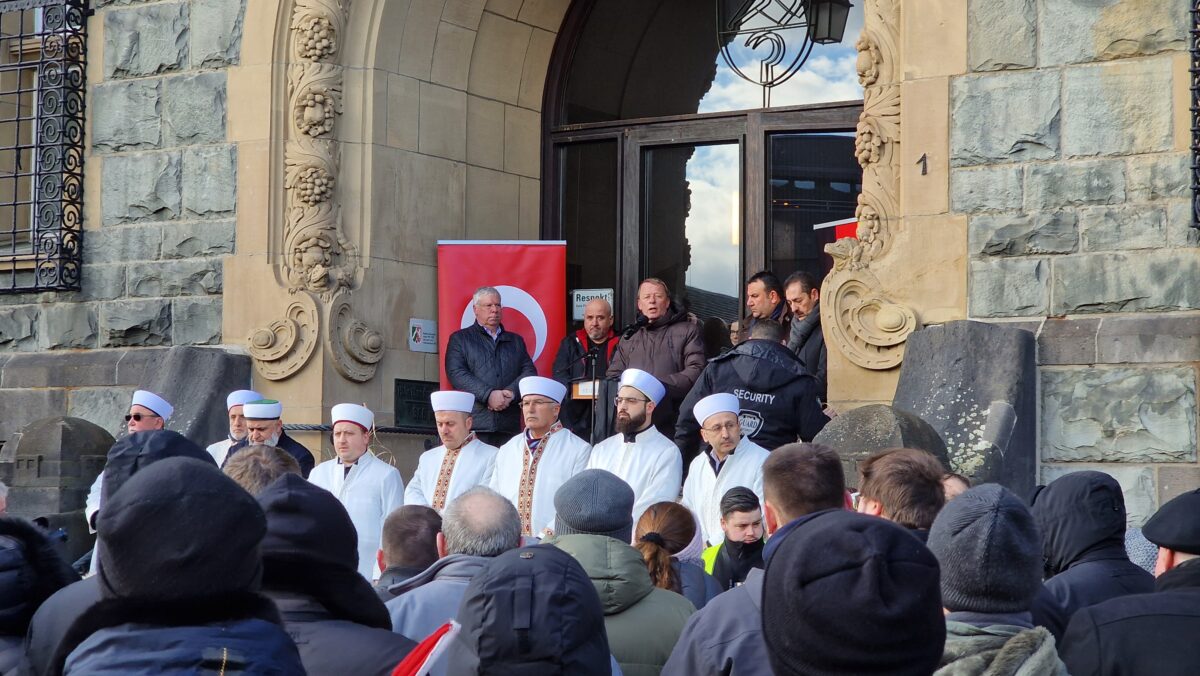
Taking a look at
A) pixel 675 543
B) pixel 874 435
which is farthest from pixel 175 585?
pixel 874 435

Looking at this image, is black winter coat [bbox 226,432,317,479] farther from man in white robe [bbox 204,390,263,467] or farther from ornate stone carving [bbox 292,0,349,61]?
ornate stone carving [bbox 292,0,349,61]

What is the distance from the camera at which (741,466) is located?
25.1 ft

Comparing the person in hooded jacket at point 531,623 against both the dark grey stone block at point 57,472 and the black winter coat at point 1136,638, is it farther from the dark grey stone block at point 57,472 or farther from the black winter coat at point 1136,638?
the dark grey stone block at point 57,472

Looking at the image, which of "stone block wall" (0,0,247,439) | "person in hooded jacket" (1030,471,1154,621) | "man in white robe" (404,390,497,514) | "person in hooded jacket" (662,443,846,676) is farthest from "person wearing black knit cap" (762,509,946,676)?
"stone block wall" (0,0,247,439)

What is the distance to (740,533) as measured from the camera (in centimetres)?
564

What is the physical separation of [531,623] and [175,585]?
82cm

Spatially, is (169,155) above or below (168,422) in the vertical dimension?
above

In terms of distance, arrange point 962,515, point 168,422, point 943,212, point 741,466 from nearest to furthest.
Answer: point 962,515
point 741,466
point 943,212
point 168,422

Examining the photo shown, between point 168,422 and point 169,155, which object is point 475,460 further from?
point 169,155

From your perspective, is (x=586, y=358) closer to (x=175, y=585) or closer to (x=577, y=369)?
(x=577, y=369)

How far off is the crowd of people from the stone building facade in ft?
5.10

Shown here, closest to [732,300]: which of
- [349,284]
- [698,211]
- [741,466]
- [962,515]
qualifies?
[698,211]

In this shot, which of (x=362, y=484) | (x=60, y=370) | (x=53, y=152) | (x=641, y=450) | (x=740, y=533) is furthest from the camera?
(x=53, y=152)

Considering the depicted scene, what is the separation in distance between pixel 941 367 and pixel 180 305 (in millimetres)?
5155
